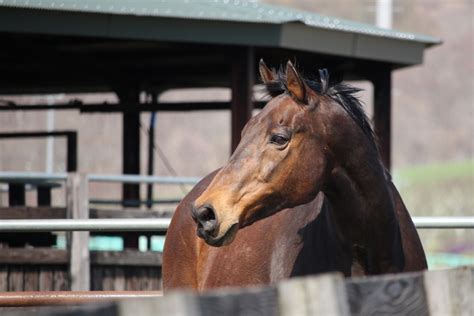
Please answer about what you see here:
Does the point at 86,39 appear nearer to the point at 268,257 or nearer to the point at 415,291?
the point at 268,257

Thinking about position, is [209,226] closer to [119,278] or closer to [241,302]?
[241,302]

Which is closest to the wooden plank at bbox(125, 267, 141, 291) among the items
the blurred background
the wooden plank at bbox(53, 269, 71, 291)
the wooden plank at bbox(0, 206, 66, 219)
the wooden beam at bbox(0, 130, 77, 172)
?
the wooden plank at bbox(53, 269, 71, 291)

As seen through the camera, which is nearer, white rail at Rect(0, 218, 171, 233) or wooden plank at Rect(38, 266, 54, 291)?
white rail at Rect(0, 218, 171, 233)

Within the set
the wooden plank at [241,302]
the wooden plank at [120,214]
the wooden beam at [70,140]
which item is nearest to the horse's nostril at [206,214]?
the wooden plank at [241,302]

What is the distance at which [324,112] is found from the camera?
4.95m

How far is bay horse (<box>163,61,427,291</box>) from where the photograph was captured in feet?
15.7

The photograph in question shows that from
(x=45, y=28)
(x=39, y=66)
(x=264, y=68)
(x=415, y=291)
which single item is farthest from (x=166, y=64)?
(x=415, y=291)

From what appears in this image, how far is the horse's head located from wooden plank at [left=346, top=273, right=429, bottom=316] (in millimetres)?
1802

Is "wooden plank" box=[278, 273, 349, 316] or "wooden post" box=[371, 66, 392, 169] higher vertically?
"wooden post" box=[371, 66, 392, 169]

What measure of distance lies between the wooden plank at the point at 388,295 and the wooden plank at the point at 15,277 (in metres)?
6.60

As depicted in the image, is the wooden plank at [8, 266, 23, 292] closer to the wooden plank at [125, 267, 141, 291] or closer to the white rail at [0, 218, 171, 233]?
the wooden plank at [125, 267, 141, 291]

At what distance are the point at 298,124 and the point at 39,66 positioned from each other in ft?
30.2

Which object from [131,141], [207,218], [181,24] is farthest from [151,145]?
[207,218]

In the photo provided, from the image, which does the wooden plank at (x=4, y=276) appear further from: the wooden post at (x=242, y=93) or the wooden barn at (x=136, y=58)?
the wooden post at (x=242, y=93)
